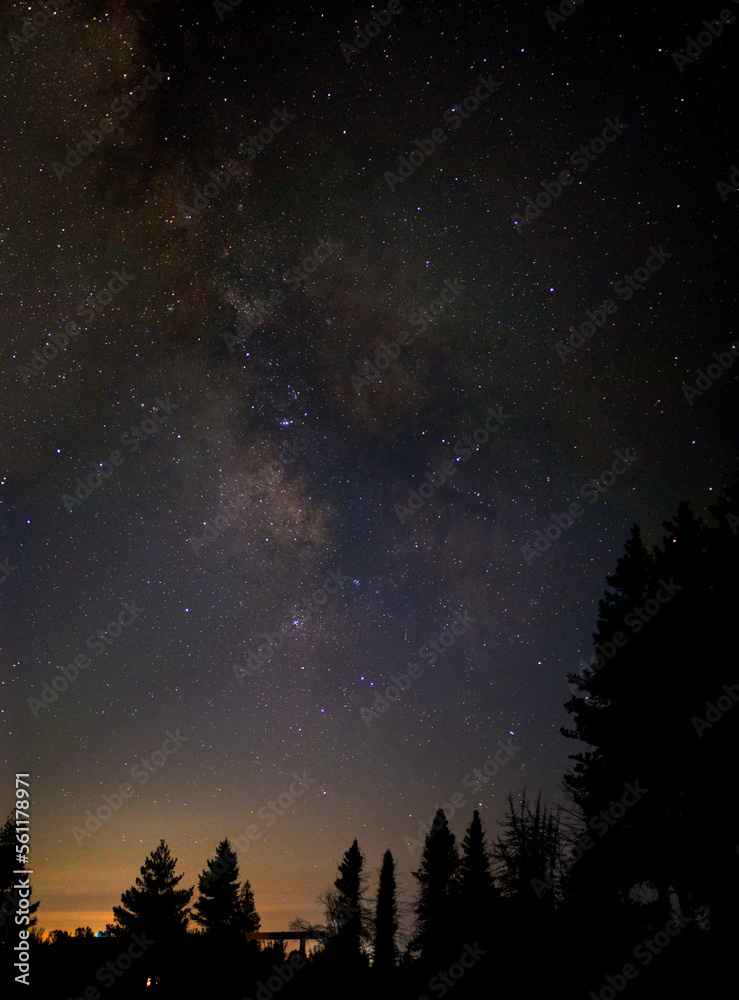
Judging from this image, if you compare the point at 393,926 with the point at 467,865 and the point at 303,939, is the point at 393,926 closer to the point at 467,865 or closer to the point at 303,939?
the point at 303,939

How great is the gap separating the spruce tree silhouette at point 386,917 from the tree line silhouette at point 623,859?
25.0 metres

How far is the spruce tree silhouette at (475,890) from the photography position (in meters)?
18.2

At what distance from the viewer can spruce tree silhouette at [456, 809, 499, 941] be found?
59.8ft

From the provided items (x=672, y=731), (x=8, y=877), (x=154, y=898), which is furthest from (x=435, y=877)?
(x=672, y=731)

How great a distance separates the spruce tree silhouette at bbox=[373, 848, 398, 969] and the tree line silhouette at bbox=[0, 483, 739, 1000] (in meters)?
25.0

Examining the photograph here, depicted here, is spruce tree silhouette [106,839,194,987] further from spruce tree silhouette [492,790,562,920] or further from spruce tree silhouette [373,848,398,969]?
spruce tree silhouette [492,790,562,920]

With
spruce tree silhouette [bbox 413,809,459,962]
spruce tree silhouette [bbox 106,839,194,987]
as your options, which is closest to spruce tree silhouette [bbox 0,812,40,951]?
spruce tree silhouette [bbox 106,839,194,987]

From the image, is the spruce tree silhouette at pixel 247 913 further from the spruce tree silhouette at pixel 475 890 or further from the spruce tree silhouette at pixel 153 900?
the spruce tree silhouette at pixel 475 890

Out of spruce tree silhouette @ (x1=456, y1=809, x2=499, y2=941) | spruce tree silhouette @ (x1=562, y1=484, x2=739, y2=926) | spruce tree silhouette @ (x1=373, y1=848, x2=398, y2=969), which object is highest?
spruce tree silhouette @ (x1=562, y1=484, x2=739, y2=926)

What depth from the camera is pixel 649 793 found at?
1558 cm

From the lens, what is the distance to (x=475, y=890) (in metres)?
27.5

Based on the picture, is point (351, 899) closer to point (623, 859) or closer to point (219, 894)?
point (219, 894)

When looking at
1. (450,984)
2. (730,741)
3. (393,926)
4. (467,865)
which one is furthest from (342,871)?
(730,741)

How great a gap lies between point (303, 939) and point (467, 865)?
536 inches
